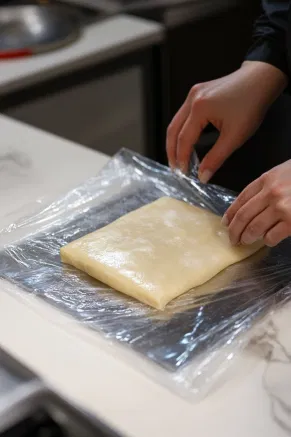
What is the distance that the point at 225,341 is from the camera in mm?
571

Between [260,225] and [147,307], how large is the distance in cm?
14

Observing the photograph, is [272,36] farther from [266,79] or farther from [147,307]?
[147,307]

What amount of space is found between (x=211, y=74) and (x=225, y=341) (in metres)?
1.32

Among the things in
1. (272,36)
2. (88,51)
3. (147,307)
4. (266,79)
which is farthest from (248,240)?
(88,51)

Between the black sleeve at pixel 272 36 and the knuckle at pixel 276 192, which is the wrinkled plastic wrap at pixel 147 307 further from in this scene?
the black sleeve at pixel 272 36

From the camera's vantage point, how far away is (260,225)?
645 mm

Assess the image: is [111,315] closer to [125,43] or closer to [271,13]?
[271,13]

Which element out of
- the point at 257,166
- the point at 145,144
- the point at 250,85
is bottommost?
the point at 145,144

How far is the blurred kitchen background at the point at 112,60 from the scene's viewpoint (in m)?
1.39

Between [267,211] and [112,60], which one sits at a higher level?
[267,211]

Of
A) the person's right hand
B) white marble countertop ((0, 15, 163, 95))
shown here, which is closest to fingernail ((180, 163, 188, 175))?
the person's right hand

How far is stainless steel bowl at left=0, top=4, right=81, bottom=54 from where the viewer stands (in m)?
1.43

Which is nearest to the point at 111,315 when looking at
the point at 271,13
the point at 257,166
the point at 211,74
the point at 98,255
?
the point at 98,255

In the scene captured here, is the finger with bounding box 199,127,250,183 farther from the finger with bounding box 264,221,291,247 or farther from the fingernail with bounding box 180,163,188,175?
the finger with bounding box 264,221,291,247
